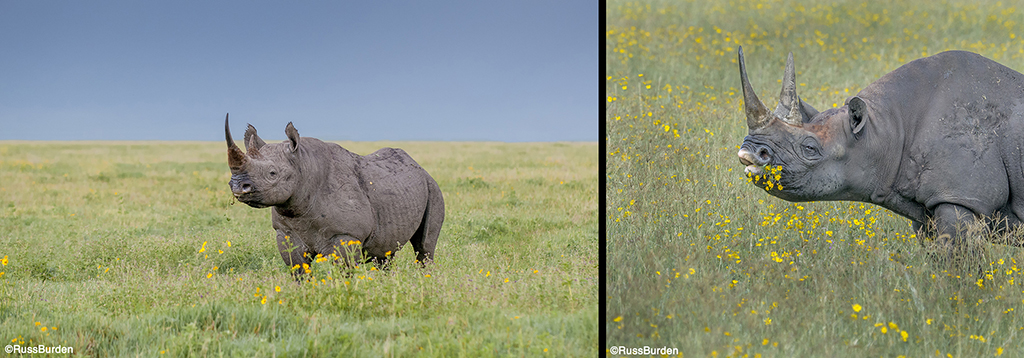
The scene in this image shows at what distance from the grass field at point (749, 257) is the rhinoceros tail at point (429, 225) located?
1.82m

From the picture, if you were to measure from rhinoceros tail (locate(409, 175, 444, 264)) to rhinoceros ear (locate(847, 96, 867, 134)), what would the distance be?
13.2 feet

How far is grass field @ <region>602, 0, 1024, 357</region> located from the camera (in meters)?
4.82

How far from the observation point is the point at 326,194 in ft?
21.5

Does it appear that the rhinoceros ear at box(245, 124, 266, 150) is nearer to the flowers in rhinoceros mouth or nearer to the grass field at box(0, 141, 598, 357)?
the grass field at box(0, 141, 598, 357)

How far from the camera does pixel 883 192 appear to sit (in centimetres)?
601

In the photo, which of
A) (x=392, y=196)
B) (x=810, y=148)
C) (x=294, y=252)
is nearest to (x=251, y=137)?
(x=294, y=252)

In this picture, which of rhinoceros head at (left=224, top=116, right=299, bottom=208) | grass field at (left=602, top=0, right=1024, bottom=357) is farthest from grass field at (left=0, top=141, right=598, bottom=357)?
rhinoceros head at (left=224, top=116, right=299, bottom=208)

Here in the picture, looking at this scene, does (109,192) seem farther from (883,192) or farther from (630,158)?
(883,192)

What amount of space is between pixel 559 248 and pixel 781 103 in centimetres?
392

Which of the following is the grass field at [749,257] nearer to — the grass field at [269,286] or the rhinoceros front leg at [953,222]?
the rhinoceros front leg at [953,222]

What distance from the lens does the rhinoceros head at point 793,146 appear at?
213 inches

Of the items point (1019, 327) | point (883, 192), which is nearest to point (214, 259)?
point (883, 192)

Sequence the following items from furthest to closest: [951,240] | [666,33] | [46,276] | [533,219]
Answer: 1. [666,33]
2. [533,219]
3. [46,276]
4. [951,240]

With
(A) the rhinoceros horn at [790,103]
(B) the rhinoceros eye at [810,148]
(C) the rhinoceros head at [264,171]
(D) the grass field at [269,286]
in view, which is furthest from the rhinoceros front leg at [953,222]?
(C) the rhinoceros head at [264,171]
